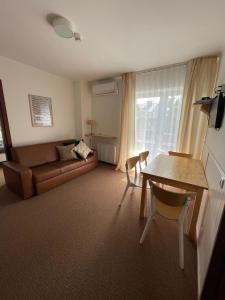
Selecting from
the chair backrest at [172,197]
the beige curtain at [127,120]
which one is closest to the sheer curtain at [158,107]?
the beige curtain at [127,120]

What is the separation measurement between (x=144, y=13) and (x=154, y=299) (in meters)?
2.67

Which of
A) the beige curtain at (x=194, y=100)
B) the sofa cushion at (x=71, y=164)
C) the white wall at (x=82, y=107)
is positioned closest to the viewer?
the beige curtain at (x=194, y=100)

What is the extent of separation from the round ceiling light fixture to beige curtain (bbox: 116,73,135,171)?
5.31ft

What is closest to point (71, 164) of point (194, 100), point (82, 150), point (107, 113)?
point (82, 150)

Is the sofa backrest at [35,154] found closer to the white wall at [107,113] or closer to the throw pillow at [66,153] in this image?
the throw pillow at [66,153]

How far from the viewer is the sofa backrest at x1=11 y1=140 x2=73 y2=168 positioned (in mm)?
2587

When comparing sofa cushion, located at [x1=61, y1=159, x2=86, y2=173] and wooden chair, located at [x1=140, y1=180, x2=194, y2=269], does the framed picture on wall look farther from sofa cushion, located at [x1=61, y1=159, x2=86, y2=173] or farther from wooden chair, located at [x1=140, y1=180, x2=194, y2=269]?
wooden chair, located at [x1=140, y1=180, x2=194, y2=269]

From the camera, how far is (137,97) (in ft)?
10.4

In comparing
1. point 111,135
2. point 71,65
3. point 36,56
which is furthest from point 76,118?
point 36,56

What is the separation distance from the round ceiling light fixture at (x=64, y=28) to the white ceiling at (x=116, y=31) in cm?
7

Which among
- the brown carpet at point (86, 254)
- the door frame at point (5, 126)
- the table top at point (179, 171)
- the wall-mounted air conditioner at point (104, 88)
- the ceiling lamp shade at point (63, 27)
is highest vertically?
the ceiling lamp shade at point (63, 27)

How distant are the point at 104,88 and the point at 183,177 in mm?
3070

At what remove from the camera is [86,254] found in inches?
53.9

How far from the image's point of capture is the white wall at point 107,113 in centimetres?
363
